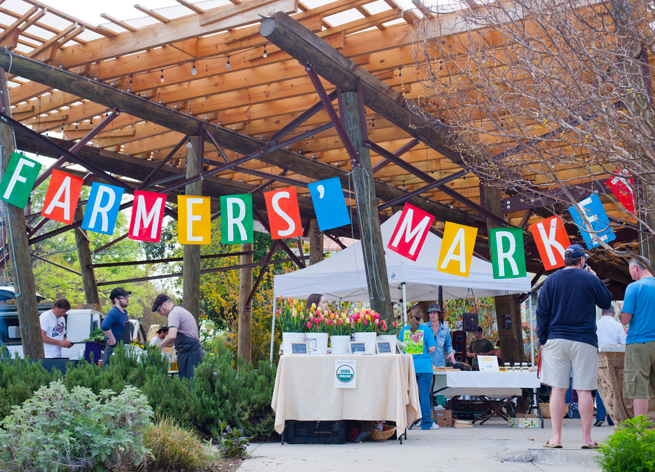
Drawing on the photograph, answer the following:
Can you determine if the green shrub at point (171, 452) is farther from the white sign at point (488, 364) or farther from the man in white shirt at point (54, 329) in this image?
the man in white shirt at point (54, 329)

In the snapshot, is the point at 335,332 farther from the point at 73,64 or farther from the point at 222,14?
the point at 73,64

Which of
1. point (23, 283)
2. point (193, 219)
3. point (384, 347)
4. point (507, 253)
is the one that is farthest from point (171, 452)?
point (507, 253)

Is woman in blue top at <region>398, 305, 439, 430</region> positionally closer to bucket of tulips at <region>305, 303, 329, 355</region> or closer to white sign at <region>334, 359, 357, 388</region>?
bucket of tulips at <region>305, 303, 329, 355</region>

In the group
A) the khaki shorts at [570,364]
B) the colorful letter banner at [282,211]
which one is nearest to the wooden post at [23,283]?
the colorful letter banner at [282,211]

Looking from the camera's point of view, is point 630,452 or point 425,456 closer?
point 630,452

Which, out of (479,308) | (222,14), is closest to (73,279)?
(479,308)

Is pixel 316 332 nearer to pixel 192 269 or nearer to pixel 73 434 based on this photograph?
pixel 73 434

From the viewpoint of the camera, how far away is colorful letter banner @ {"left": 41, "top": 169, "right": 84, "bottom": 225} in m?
8.70

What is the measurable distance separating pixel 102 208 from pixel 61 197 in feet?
1.92

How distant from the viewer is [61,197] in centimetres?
885

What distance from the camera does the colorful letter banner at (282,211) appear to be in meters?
9.41

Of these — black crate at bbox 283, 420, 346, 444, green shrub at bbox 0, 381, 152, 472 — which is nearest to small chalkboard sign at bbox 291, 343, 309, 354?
black crate at bbox 283, 420, 346, 444

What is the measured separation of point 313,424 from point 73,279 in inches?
1138

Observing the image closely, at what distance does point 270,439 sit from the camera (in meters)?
6.11
